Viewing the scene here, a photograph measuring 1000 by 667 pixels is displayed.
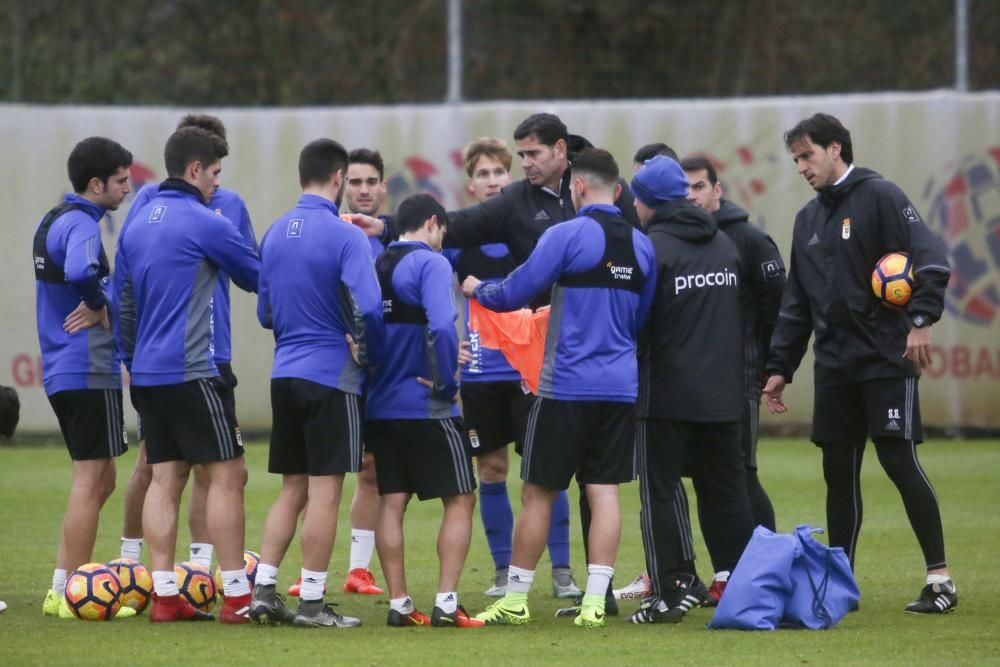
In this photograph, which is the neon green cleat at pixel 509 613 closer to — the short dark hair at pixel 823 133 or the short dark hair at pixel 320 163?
the short dark hair at pixel 320 163

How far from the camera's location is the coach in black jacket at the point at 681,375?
25.5ft

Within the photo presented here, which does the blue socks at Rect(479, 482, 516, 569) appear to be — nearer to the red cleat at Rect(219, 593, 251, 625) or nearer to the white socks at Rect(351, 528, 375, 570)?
the white socks at Rect(351, 528, 375, 570)

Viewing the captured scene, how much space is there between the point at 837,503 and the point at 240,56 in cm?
1423

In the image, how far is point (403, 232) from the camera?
7.85 metres

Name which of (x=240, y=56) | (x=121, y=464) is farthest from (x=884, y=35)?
(x=121, y=464)

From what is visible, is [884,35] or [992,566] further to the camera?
[884,35]

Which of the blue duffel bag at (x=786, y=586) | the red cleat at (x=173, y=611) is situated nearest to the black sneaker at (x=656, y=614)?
the blue duffel bag at (x=786, y=586)

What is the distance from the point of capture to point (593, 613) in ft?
24.9

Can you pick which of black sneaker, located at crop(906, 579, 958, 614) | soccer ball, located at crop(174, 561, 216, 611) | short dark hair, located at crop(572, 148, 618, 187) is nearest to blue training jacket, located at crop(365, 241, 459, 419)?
short dark hair, located at crop(572, 148, 618, 187)

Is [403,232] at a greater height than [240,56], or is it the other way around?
[240,56]

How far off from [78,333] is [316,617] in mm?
1917

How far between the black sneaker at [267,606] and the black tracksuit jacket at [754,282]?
2695 mm

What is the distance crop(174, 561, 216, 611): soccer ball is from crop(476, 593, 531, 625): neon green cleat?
1.36 metres

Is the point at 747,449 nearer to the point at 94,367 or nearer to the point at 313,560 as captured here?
the point at 313,560
